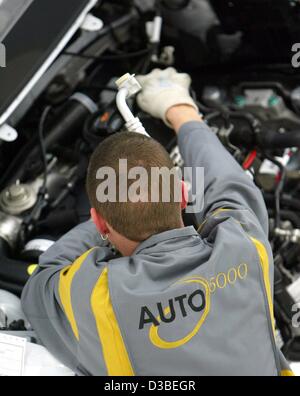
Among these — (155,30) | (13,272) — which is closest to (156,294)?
(13,272)

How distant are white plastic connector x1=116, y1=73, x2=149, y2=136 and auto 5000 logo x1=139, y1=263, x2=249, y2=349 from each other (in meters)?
0.46

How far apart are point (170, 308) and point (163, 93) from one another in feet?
2.16

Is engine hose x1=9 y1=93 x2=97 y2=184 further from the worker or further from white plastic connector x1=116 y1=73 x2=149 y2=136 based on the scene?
the worker

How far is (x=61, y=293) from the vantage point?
3.57 ft

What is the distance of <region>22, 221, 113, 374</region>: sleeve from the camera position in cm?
107

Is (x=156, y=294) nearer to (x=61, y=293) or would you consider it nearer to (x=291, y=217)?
(x=61, y=293)

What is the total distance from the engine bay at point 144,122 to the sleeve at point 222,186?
19 cm

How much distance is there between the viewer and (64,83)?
172 cm

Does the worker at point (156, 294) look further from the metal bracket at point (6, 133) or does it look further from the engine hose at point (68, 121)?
the engine hose at point (68, 121)

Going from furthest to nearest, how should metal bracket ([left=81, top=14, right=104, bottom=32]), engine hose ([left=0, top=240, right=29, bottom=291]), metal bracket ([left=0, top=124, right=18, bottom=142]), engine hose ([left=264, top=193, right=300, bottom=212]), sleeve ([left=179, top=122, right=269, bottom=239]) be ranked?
engine hose ([left=264, top=193, right=300, bottom=212]), metal bracket ([left=81, top=14, right=104, bottom=32]), metal bracket ([left=0, top=124, right=18, bottom=142]), engine hose ([left=0, top=240, right=29, bottom=291]), sleeve ([left=179, top=122, right=269, bottom=239])

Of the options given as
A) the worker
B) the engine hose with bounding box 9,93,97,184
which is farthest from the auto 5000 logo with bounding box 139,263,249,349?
the engine hose with bounding box 9,93,97,184

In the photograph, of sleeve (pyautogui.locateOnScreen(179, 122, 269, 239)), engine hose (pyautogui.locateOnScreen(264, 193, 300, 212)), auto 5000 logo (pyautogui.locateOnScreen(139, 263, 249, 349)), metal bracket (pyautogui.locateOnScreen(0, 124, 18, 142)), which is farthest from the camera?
engine hose (pyautogui.locateOnScreen(264, 193, 300, 212))
